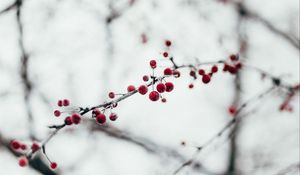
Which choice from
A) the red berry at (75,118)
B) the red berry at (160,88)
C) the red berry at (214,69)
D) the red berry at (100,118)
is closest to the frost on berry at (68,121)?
the red berry at (75,118)

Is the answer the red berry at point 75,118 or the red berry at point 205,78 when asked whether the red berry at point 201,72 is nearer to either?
the red berry at point 205,78

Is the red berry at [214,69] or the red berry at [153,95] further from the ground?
the red berry at [214,69]

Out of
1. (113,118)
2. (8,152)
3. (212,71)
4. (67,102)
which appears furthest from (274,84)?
(8,152)

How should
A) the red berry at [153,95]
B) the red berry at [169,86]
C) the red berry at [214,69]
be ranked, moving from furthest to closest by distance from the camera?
the red berry at [214,69], the red berry at [169,86], the red berry at [153,95]

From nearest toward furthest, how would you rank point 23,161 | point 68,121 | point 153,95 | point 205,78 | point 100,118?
point 23,161 → point 68,121 → point 100,118 → point 153,95 → point 205,78

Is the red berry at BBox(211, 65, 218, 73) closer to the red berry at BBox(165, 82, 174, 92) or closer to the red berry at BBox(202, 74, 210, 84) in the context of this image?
the red berry at BBox(202, 74, 210, 84)

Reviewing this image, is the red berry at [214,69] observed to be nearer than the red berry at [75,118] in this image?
No

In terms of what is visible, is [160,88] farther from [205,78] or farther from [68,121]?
[68,121]

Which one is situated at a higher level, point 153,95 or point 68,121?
point 153,95

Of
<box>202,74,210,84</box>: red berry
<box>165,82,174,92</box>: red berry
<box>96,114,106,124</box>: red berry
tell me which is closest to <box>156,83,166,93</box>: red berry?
<box>165,82,174,92</box>: red berry

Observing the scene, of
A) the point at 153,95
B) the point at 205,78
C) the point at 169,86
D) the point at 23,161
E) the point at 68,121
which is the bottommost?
the point at 23,161

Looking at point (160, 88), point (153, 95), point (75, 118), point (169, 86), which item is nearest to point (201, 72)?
point (169, 86)

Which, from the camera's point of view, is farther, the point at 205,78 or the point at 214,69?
the point at 214,69

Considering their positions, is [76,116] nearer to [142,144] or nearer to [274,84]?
[274,84]
